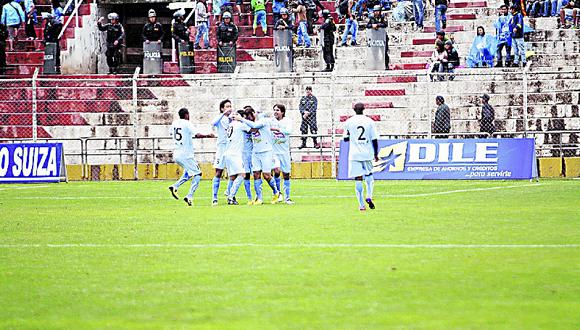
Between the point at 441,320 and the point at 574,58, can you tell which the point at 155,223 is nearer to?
the point at 441,320

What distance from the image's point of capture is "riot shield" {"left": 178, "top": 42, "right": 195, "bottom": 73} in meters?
40.2

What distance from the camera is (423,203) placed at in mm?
23953

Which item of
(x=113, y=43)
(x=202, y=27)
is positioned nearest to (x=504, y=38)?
(x=202, y=27)

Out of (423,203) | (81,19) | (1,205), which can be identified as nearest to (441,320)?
(423,203)

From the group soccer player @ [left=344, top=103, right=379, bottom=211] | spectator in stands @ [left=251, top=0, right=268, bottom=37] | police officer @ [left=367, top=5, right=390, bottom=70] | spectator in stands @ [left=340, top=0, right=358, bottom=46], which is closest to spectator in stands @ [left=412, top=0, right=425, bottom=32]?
police officer @ [left=367, top=5, right=390, bottom=70]

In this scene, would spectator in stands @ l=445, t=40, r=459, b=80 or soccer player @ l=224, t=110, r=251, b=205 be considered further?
spectator in stands @ l=445, t=40, r=459, b=80

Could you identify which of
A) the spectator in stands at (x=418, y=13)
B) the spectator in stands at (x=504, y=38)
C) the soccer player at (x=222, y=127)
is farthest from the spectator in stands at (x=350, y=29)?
the soccer player at (x=222, y=127)

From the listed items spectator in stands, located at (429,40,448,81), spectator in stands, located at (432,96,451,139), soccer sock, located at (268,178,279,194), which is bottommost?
soccer sock, located at (268,178,279,194)

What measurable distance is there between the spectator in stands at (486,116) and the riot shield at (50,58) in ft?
47.1

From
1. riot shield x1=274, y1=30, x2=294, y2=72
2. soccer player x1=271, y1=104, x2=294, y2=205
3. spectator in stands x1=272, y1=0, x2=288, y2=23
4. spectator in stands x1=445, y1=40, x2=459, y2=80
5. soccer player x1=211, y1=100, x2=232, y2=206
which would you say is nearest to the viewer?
soccer player x1=211, y1=100, x2=232, y2=206

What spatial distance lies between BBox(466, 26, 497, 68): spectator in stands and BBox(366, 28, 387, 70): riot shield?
2.67 metres

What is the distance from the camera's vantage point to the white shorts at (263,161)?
2475cm

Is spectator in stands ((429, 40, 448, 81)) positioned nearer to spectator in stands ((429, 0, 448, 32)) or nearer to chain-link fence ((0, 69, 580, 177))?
chain-link fence ((0, 69, 580, 177))

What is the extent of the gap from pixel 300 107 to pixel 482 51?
6.43 m
